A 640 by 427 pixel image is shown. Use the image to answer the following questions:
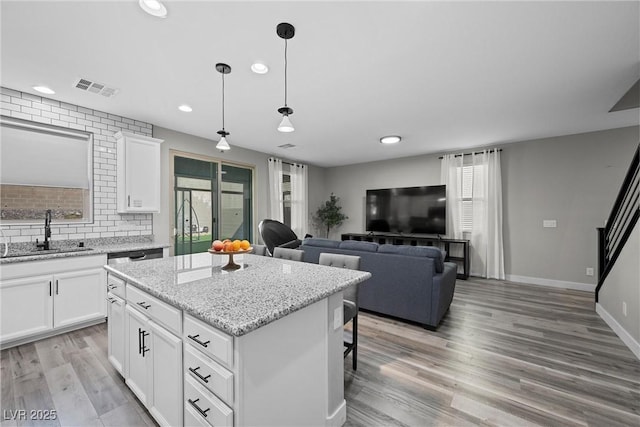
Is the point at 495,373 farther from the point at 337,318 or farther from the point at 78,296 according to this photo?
the point at 78,296

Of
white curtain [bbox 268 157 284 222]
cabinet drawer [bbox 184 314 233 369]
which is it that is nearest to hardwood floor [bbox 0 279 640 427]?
cabinet drawer [bbox 184 314 233 369]

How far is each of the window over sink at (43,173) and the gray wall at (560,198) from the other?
6.85m

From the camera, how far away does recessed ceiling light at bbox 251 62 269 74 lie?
7.79ft

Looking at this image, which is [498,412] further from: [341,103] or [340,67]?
[341,103]

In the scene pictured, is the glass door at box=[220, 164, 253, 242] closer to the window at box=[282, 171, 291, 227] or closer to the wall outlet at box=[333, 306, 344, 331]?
the window at box=[282, 171, 291, 227]

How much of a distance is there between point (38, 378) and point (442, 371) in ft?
10.6

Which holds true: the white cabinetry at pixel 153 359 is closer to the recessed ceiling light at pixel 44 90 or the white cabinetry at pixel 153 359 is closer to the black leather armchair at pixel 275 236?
the recessed ceiling light at pixel 44 90

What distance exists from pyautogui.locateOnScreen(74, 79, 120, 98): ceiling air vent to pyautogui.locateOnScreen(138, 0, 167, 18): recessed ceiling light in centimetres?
152

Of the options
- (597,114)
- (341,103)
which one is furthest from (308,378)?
(597,114)

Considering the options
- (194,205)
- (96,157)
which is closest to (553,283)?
(194,205)

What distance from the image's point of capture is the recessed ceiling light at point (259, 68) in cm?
237

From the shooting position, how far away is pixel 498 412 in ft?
5.71

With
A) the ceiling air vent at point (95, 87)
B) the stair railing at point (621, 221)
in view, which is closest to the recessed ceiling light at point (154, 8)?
the ceiling air vent at point (95, 87)

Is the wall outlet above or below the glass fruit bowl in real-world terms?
below
